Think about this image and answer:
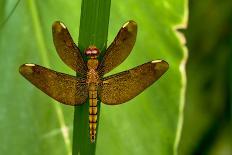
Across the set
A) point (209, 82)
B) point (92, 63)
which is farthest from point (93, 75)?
point (209, 82)

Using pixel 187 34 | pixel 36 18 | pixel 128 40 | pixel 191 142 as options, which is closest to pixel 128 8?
pixel 128 40

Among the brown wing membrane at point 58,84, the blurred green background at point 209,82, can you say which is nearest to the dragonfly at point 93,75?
the brown wing membrane at point 58,84

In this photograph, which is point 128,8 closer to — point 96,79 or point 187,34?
point 96,79

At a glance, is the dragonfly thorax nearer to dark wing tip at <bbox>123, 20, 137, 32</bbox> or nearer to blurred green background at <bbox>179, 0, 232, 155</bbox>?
dark wing tip at <bbox>123, 20, 137, 32</bbox>

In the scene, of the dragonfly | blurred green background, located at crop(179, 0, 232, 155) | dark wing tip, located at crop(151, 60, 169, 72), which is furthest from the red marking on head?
blurred green background, located at crop(179, 0, 232, 155)

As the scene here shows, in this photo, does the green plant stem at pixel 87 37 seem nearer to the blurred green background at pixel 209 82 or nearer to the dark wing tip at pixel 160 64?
the dark wing tip at pixel 160 64

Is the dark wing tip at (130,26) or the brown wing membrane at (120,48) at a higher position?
the dark wing tip at (130,26)

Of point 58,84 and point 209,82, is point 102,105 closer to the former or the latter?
point 58,84
